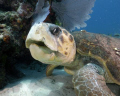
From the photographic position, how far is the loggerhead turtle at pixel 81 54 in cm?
146

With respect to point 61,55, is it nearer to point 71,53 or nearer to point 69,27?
point 71,53

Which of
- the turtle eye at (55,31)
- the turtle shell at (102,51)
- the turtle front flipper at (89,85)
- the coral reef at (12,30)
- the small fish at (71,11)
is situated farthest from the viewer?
the small fish at (71,11)

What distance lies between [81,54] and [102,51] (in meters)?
0.41

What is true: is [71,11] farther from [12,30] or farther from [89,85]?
[89,85]

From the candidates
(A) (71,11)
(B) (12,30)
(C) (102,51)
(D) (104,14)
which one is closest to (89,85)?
(C) (102,51)

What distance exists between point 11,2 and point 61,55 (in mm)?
2428

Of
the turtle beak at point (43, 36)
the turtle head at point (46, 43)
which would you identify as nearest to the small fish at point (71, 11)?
the turtle head at point (46, 43)

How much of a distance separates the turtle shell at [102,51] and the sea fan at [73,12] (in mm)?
1669

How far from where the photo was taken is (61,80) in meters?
2.52

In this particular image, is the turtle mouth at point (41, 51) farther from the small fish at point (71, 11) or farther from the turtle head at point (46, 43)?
the small fish at point (71, 11)

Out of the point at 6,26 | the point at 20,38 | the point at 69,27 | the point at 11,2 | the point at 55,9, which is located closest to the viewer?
the point at 6,26

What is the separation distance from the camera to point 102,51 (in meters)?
1.95

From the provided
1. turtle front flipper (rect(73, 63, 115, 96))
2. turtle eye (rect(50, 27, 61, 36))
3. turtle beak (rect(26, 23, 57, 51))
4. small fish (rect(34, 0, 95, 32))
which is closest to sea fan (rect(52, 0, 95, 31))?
small fish (rect(34, 0, 95, 32))

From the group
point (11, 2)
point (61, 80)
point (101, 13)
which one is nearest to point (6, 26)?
point (11, 2)
